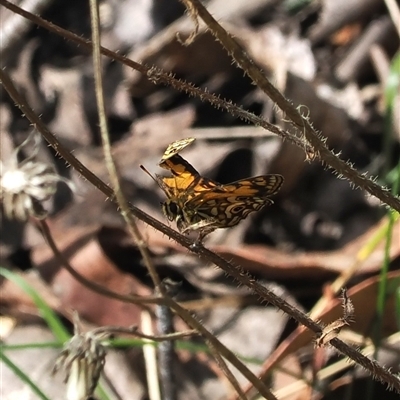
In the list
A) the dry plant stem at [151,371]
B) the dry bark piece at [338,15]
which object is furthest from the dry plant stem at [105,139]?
the dry bark piece at [338,15]

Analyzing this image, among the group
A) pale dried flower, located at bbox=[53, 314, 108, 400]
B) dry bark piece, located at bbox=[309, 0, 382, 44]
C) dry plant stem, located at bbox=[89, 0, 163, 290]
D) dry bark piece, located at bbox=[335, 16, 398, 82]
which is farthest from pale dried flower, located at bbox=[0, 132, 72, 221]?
dry bark piece, located at bbox=[309, 0, 382, 44]

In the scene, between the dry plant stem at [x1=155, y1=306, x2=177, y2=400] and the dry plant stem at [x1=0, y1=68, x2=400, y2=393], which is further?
the dry plant stem at [x1=155, y1=306, x2=177, y2=400]

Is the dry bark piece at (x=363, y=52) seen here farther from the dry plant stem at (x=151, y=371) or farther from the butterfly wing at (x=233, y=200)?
the butterfly wing at (x=233, y=200)

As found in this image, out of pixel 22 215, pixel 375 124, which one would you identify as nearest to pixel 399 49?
pixel 375 124

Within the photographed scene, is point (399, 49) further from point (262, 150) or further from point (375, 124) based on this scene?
point (262, 150)

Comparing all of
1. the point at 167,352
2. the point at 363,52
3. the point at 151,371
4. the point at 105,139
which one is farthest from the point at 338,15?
the point at 105,139

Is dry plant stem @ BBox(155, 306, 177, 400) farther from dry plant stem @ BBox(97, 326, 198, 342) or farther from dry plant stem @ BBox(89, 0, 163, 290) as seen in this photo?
dry plant stem @ BBox(89, 0, 163, 290)
